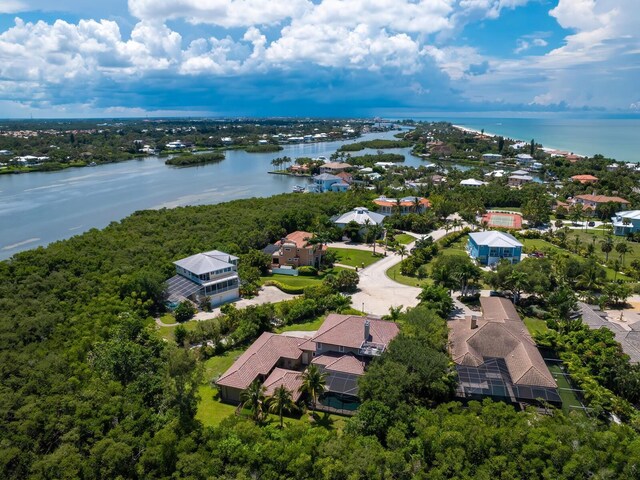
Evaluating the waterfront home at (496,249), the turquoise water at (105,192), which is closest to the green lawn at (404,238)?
the waterfront home at (496,249)

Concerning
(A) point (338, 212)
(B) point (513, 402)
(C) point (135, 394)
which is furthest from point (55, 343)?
(A) point (338, 212)

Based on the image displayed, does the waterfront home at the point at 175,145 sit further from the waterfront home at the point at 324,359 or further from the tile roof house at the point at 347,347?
the tile roof house at the point at 347,347

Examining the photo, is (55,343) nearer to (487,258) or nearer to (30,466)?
(30,466)

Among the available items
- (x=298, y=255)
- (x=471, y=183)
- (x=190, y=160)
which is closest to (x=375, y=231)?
(x=298, y=255)

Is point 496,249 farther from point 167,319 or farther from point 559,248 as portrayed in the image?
point 167,319

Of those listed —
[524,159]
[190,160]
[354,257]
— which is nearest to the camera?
[354,257]

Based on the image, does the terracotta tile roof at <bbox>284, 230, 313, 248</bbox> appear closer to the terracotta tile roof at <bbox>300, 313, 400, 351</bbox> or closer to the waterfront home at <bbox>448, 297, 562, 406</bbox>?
the terracotta tile roof at <bbox>300, 313, 400, 351</bbox>

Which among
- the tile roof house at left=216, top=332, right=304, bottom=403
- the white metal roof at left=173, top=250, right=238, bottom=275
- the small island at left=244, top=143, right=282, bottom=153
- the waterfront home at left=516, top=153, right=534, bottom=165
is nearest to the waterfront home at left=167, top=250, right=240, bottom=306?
the white metal roof at left=173, top=250, right=238, bottom=275
